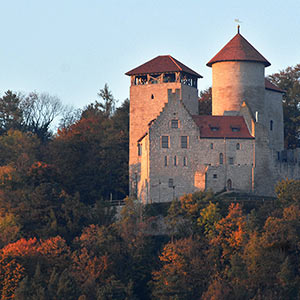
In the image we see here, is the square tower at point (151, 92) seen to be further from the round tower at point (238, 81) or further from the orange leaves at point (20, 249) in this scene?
the orange leaves at point (20, 249)

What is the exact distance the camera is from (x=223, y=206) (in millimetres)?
95125

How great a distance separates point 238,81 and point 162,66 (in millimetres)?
7965

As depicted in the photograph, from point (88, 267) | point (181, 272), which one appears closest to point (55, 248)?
point (88, 267)

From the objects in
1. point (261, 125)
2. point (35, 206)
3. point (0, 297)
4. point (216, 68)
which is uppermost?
point (216, 68)

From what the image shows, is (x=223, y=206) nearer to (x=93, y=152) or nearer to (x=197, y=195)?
(x=197, y=195)

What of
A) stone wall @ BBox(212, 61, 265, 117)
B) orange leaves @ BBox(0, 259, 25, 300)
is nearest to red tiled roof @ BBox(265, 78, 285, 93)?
stone wall @ BBox(212, 61, 265, 117)

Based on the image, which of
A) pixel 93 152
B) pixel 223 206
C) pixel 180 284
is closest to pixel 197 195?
pixel 223 206

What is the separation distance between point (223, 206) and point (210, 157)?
21.7 feet

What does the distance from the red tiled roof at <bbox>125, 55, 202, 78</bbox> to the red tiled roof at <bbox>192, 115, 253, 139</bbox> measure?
6951 mm

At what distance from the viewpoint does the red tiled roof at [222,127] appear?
100625 mm

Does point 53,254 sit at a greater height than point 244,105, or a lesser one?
lesser

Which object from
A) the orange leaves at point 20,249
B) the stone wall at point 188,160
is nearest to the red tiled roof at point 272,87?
the stone wall at point 188,160

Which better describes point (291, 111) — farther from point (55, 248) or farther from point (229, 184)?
point (55, 248)

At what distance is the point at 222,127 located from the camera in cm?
10144
